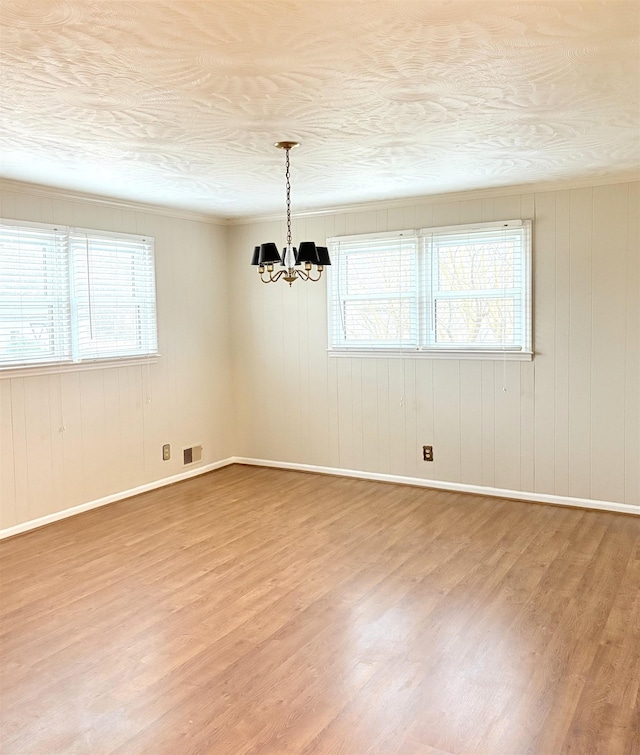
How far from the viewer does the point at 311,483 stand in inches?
233

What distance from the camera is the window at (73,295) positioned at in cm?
461

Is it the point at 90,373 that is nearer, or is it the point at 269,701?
the point at 269,701

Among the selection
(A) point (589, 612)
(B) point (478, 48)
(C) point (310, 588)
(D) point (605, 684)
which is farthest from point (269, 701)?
(B) point (478, 48)

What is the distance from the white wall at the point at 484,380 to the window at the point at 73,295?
126cm

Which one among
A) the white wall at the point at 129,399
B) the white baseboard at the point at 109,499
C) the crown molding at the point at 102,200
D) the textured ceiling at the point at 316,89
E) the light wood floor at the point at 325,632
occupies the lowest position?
the light wood floor at the point at 325,632

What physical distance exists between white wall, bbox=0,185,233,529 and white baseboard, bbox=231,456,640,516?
2.11ft

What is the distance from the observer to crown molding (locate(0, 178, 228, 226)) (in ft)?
15.1

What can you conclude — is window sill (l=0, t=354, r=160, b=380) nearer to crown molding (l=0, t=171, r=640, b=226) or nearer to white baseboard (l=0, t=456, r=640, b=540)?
white baseboard (l=0, t=456, r=640, b=540)

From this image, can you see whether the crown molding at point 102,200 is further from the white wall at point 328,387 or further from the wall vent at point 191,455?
the wall vent at point 191,455

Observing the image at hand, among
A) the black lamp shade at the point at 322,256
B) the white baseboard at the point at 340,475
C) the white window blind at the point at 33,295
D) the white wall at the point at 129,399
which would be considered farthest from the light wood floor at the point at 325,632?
the black lamp shade at the point at 322,256

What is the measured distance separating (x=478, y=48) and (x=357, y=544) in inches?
119

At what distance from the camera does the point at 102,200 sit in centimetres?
520

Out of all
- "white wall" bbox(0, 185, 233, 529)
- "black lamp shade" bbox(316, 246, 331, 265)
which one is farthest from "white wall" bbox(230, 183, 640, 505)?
"black lamp shade" bbox(316, 246, 331, 265)

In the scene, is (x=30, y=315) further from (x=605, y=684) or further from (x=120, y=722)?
(x=605, y=684)
